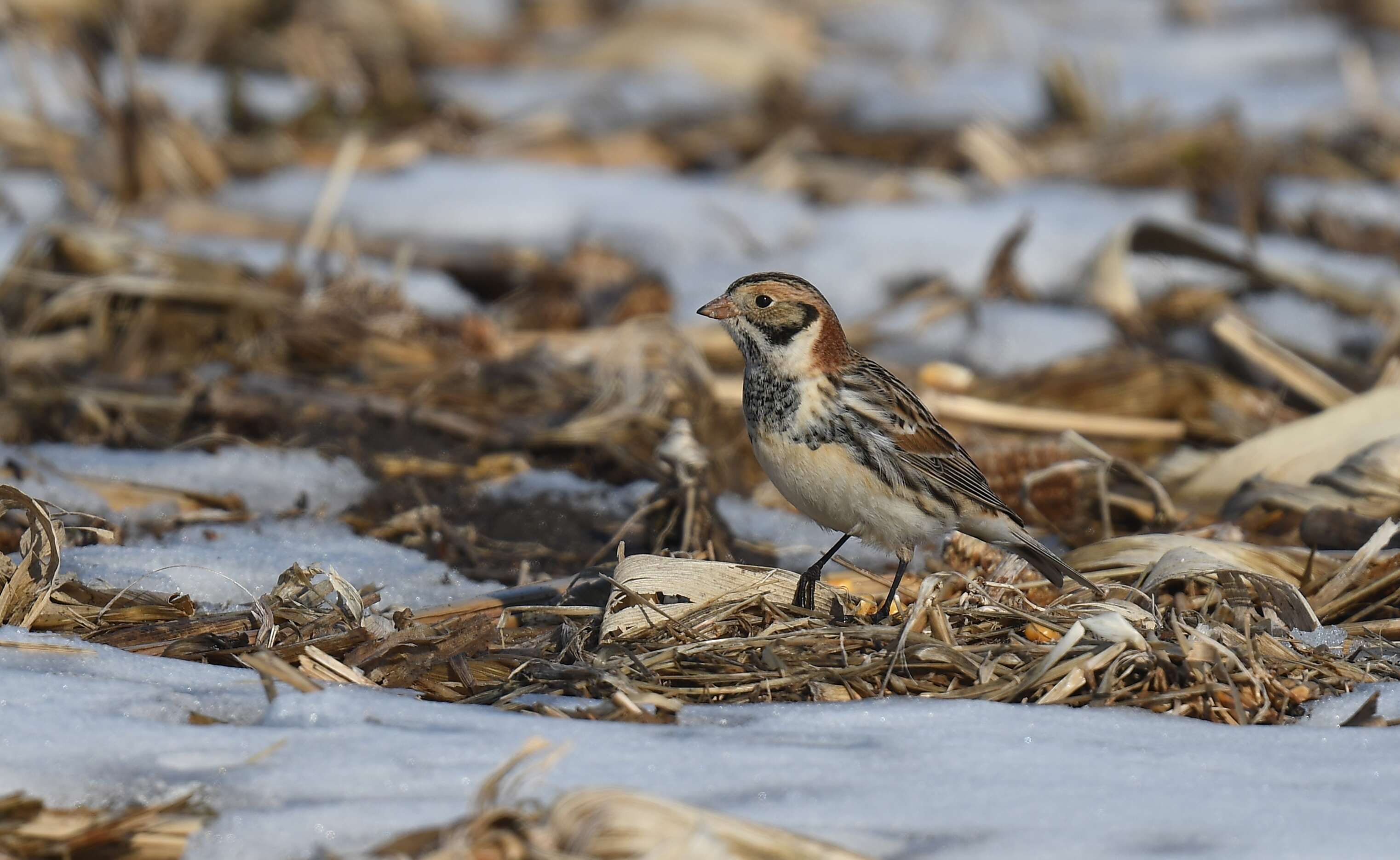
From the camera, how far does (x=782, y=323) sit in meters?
4.13

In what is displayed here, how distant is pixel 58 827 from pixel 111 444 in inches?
123

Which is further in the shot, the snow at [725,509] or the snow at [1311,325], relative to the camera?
the snow at [1311,325]

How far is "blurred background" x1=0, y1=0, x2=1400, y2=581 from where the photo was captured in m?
5.29

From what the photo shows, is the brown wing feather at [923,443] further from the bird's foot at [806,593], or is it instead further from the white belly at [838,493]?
the bird's foot at [806,593]

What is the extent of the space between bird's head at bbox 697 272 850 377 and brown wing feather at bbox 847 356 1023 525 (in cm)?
11

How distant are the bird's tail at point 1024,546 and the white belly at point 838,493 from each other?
21 cm

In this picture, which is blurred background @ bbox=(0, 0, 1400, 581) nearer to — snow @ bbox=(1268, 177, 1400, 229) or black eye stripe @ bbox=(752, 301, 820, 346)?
snow @ bbox=(1268, 177, 1400, 229)

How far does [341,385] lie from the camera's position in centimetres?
592

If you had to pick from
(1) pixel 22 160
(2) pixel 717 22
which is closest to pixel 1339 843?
(1) pixel 22 160

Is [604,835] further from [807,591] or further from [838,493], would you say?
[838,493]

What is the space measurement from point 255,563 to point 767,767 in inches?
74.3

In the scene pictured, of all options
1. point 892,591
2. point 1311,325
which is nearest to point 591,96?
point 1311,325

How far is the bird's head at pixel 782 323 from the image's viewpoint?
13.4ft

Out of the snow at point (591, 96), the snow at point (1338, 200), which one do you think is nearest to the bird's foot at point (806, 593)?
the snow at point (1338, 200)
